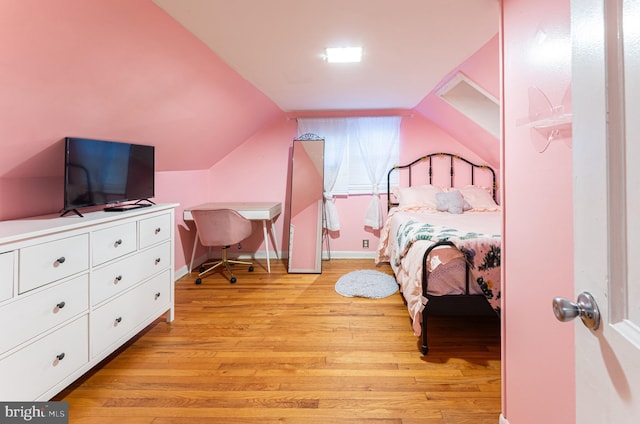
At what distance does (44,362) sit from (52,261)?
0.47 metres

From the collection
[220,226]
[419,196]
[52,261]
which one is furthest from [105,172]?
[419,196]

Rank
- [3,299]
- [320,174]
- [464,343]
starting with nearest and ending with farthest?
1. [3,299]
2. [464,343]
3. [320,174]

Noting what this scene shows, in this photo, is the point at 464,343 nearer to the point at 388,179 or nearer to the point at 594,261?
the point at 594,261

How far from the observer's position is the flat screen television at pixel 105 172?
1.83 meters

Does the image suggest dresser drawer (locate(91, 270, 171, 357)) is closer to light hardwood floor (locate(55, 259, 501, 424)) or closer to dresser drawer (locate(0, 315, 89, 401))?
dresser drawer (locate(0, 315, 89, 401))

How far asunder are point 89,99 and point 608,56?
7.17ft

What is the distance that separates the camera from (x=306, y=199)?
13.8 ft

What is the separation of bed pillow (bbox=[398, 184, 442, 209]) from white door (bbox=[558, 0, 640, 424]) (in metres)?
3.28

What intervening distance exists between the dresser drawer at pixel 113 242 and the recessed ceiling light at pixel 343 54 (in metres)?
1.85

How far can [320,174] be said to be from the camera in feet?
13.8

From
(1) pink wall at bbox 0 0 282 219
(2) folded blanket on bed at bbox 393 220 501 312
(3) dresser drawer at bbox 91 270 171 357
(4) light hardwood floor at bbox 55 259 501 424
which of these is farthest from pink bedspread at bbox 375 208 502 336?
(1) pink wall at bbox 0 0 282 219

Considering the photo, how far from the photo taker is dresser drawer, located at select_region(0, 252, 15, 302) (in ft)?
4.19

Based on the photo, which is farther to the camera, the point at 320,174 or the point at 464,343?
the point at 320,174

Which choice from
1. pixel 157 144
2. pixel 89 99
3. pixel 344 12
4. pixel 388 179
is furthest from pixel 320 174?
pixel 89 99
